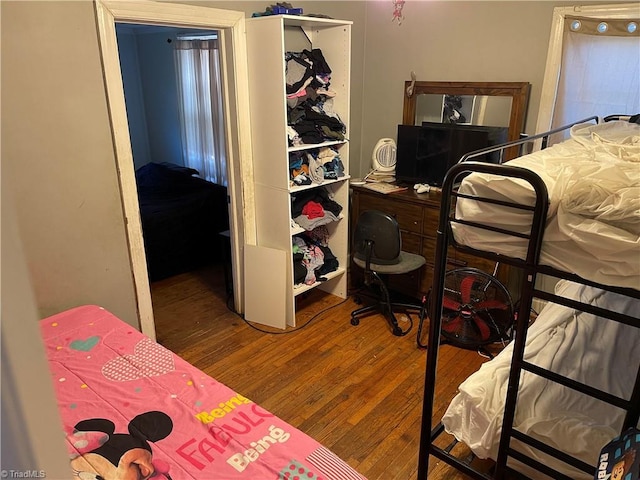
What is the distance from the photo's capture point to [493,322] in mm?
2818

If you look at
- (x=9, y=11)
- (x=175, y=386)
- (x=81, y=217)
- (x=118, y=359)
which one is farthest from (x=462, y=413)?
(x=9, y=11)

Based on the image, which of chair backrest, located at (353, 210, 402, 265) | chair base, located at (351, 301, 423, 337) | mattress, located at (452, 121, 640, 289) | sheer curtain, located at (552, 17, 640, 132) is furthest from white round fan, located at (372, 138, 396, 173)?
mattress, located at (452, 121, 640, 289)

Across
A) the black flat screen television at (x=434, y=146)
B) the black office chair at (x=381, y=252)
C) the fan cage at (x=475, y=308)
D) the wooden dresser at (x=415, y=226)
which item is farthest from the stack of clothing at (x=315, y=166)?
the fan cage at (x=475, y=308)

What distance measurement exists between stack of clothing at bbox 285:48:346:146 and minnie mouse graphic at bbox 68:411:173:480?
1.99 meters

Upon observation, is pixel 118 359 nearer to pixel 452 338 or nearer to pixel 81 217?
pixel 81 217

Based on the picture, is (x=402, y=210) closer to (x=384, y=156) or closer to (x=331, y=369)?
(x=384, y=156)

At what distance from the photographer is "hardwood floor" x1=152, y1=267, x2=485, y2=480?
7.65 ft

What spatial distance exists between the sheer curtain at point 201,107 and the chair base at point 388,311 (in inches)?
78.6

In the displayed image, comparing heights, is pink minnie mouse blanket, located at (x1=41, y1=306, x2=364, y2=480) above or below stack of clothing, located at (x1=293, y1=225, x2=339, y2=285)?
above

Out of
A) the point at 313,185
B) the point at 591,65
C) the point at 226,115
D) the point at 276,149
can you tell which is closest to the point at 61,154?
the point at 226,115

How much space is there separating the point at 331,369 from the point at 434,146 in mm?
1833

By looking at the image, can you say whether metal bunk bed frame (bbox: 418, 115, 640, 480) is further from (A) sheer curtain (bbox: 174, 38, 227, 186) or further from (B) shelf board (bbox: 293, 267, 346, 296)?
(A) sheer curtain (bbox: 174, 38, 227, 186)

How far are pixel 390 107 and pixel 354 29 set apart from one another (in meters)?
0.69

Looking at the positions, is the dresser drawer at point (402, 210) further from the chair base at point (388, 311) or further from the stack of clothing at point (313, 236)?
the chair base at point (388, 311)
